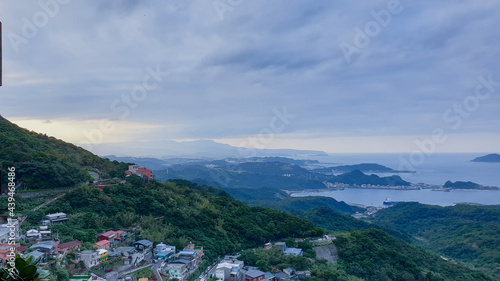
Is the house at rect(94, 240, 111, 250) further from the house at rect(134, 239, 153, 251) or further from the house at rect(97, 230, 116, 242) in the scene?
the house at rect(134, 239, 153, 251)

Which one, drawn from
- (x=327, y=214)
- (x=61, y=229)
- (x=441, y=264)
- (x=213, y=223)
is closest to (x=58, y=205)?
(x=61, y=229)

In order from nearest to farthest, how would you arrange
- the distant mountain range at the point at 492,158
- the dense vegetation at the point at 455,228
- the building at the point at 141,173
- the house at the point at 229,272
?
the house at the point at 229,272, the building at the point at 141,173, the dense vegetation at the point at 455,228, the distant mountain range at the point at 492,158

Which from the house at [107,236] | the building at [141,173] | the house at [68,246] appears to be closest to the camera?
the house at [68,246]

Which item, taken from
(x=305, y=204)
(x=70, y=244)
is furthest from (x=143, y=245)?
(x=305, y=204)

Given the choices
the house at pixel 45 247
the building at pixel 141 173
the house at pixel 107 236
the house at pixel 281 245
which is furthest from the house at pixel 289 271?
the building at pixel 141 173

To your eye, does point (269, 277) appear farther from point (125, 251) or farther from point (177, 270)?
point (125, 251)

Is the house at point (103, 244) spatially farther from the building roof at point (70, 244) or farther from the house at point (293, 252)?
the house at point (293, 252)

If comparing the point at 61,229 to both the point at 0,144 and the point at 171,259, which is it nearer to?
the point at 171,259
